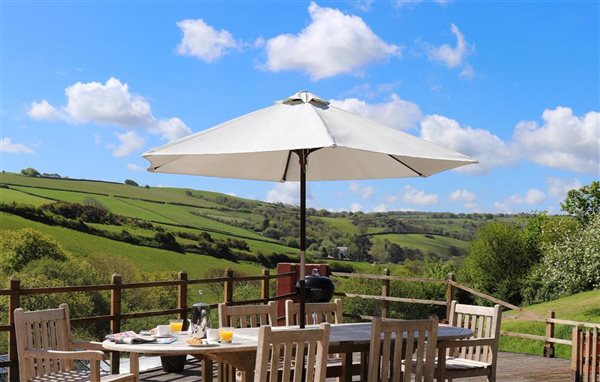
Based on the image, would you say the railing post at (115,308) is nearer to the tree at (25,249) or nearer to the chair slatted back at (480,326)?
the chair slatted back at (480,326)

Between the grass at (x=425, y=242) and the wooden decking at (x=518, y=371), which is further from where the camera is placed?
the grass at (x=425, y=242)

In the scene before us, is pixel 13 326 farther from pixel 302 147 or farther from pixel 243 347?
pixel 302 147

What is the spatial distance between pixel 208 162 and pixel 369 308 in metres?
17.9

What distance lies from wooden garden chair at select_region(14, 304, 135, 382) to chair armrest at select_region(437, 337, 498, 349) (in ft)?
6.66

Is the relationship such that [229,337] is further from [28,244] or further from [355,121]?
[28,244]

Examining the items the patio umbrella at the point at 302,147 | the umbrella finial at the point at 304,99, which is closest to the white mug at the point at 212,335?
the patio umbrella at the point at 302,147

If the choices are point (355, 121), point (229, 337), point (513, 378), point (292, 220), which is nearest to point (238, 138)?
point (355, 121)

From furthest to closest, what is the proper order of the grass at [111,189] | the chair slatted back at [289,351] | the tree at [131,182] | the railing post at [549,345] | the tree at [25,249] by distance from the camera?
the tree at [131,182] → the grass at [111,189] → the tree at [25,249] → the railing post at [549,345] → the chair slatted back at [289,351]

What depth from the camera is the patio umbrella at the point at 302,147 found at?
4.50 m

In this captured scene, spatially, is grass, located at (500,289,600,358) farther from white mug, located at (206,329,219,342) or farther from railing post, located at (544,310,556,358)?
white mug, located at (206,329,219,342)

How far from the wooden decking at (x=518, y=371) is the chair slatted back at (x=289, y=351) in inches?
137

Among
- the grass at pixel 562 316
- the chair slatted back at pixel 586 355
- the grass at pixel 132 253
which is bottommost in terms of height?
the grass at pixel 562 316

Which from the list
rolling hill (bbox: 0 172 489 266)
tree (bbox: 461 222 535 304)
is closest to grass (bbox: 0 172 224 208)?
rolling hill (bbox: 0 172 489 266)

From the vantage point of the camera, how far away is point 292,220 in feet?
148
